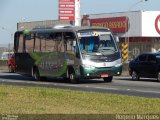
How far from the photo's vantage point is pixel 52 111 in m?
13.5

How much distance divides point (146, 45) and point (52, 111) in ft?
206

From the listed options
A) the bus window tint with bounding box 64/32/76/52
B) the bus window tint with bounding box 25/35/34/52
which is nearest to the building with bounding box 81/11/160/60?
the bus window tint with bounding box 25/35/34/52

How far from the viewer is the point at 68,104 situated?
15359 millimetres

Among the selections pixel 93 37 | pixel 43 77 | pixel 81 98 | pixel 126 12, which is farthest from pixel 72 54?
pixel 126 12

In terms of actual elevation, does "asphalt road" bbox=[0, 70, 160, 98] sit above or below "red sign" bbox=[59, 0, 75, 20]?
below

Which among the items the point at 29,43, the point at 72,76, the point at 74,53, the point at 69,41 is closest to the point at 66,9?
the point at 29,43

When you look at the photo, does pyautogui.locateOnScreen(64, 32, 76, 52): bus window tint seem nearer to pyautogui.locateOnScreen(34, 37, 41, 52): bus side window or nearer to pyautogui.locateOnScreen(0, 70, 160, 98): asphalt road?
pyautogui.locateOnScreen(0, 70, 160, 98): asphalt road

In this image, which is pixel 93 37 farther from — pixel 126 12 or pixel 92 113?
pixel 126 12

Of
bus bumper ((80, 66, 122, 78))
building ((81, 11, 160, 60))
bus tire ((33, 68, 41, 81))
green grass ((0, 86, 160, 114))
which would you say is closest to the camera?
green grass ((0, 86, 160, 114))

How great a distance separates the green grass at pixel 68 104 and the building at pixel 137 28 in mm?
55000

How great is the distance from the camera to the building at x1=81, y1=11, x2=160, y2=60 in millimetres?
73250

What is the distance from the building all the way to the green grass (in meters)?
55.0

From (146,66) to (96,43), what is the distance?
4225 mm

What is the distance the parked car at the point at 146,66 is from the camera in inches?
1236
